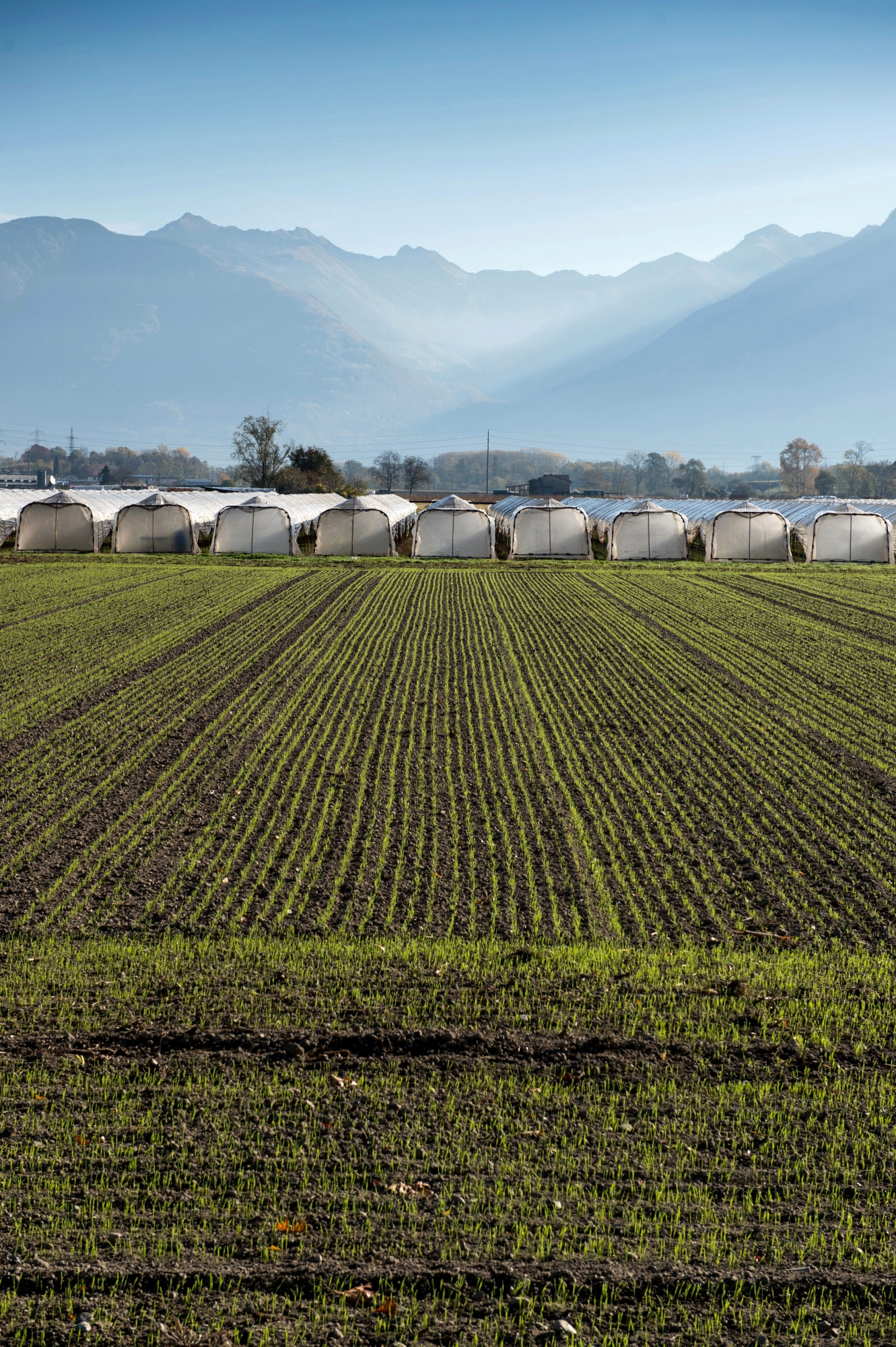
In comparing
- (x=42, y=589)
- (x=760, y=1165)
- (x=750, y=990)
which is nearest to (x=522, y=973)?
(x=750, y=990)

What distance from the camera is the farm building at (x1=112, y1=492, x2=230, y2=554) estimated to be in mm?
49125

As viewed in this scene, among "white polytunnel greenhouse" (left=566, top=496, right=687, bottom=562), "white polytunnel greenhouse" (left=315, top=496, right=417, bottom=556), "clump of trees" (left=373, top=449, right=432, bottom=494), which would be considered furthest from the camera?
"clump of trees" (left=373, top=449, right=432, bottom=494)

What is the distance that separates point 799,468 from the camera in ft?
599

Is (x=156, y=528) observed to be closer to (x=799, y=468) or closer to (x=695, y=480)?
(x=799, y=468)

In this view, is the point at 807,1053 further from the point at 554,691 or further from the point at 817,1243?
the point at 554,691

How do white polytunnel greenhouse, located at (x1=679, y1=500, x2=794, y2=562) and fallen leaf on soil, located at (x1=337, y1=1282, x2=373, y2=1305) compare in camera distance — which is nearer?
fallen leaf on soil, located at (x1=337, y1=1282, x2=373, y2=1305)

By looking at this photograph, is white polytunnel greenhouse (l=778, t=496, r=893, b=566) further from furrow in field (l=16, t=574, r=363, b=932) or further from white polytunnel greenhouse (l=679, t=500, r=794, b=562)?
furrow in field (l=16, t=574, r=363, b=932)

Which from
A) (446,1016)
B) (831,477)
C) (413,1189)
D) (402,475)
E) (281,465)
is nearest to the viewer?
(413,1189)

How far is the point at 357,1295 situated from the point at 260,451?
4506 inches

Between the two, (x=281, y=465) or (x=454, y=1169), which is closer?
(x=454, y=1169)

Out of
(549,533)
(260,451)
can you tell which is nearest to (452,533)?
(549,533)

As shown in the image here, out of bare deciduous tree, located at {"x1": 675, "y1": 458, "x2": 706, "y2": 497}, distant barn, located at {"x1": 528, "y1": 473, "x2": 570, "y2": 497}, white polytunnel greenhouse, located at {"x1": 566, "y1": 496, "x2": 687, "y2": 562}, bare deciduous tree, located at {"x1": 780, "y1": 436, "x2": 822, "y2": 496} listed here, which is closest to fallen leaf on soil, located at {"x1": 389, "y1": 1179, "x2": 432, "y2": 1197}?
white polytunnel greenhouse, located at {"x1": 566, "y1": 496, "x2": 687, "y2": 562}

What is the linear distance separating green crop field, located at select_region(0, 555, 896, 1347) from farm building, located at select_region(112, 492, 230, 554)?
31.2 m

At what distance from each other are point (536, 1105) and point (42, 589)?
3101 centimetres
